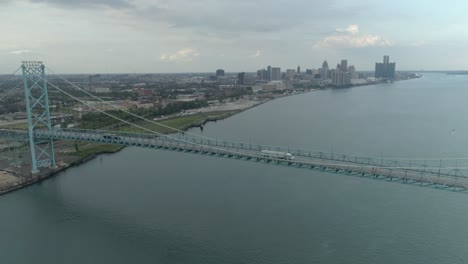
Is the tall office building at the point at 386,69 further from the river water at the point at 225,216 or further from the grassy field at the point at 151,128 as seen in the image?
the river water at the point at 225,216

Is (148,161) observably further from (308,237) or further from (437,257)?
(437,257)

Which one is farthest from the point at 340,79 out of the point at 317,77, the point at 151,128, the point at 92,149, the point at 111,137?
the point at 111,137

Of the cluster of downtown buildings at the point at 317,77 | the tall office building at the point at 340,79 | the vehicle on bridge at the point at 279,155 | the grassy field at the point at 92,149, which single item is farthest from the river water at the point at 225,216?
the tall office building at the point at 340,79

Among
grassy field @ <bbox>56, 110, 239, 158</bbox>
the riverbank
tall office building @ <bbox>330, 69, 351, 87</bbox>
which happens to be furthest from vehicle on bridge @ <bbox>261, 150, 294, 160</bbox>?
tall office building @ <bbox>330, 69, 351, 87</bbox>

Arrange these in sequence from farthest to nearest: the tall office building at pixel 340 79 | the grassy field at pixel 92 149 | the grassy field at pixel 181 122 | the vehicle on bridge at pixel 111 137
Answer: the tall office building at pixel 340 79 → the grassy field at pixel 181 122 → the grassy field at pixel 92 149 → the vehicle on bridge at pixel 111 137

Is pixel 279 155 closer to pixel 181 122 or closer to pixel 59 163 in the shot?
pixel 59 163

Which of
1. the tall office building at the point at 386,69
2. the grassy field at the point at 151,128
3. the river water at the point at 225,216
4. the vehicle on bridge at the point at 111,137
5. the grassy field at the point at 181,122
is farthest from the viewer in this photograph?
the tall office building at the point at 386,69

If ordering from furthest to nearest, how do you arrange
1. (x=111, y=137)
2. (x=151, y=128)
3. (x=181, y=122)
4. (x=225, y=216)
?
(x=181, y=122)
(x=151, y=128)
(x=111, y=137)
(x=225, y=216)

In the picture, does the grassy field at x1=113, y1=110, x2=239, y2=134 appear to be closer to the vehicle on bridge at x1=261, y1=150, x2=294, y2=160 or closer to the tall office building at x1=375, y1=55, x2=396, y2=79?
the vehicle on bridge at x1=261, y1=150, x2=294, y2=160
